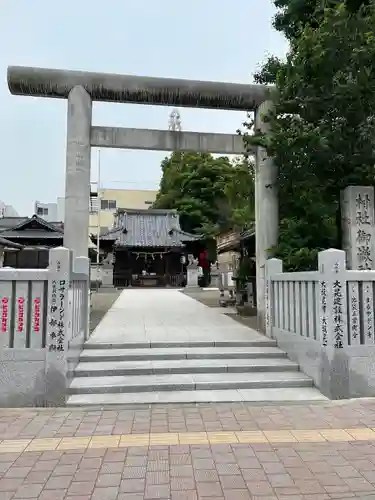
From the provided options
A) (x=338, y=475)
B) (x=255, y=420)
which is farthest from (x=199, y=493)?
(x=255, y=420)

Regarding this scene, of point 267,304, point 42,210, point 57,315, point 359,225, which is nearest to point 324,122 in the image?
point 359,225

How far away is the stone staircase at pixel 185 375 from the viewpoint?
582 cm

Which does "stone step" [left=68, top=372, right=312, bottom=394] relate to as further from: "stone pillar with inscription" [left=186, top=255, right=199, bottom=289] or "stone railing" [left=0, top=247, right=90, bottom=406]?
"stone pillar with inscription" [left=186, top=255, right=199, bottom=289]

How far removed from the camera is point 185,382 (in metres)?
6.12

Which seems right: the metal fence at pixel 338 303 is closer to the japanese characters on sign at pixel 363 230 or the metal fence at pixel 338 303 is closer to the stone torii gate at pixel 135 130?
the japanese characters on sign at pixel 363 230

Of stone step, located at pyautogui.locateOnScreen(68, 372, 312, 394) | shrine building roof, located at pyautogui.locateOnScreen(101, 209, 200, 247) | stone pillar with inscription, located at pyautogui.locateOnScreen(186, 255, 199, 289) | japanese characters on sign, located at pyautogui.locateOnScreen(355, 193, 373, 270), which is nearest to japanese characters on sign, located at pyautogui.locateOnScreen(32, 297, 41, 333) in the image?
stone step, located at pyautogui.locateOnScreen(68, 372, 312, 394)

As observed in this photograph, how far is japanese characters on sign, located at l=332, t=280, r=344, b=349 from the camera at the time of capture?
19.3ft

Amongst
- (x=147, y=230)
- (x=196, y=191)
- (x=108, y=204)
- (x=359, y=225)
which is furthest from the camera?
(x=108, y=204)

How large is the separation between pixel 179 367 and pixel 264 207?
4.66 metres

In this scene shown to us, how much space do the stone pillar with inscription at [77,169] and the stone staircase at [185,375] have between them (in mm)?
2916

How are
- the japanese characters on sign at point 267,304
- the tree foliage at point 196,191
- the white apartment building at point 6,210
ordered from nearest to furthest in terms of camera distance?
the japanese characters on sign at point 267,304 → the tree foliage at point 196,191 → the white apartment building at point 6,210

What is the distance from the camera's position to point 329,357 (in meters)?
5.90

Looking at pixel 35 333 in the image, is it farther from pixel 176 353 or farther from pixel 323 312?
pixel 323 312

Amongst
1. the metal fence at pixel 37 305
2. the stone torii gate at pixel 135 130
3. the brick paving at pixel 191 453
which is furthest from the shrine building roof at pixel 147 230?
the brick paving at pixel 191 453
